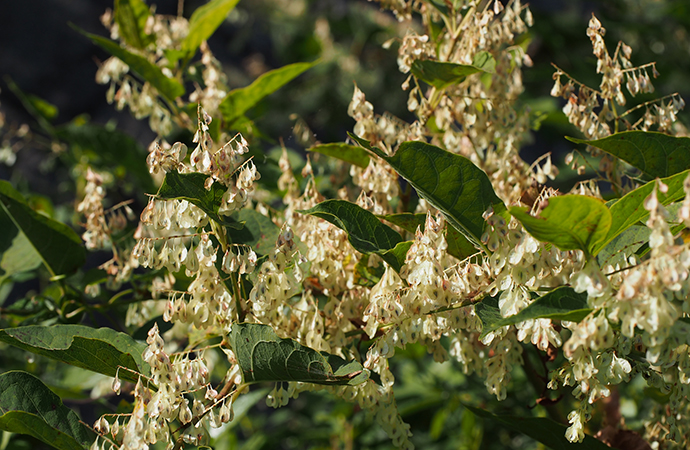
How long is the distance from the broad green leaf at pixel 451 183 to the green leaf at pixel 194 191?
15cm

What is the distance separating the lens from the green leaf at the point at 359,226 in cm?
60

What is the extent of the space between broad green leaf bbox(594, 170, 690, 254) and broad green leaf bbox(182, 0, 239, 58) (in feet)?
2.39

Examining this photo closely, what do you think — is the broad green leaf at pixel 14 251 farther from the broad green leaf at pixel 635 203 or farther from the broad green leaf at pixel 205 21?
the broad green leaf at pixel 635 203

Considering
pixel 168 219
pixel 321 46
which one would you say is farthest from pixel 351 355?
pixel 321 46

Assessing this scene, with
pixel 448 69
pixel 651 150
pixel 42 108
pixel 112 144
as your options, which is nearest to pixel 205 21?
pixel 112 144

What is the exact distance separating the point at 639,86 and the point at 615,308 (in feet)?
1.25

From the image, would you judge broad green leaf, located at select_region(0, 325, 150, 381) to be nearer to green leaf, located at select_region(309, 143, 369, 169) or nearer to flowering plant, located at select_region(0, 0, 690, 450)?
flowering plant, located at select_region(0, 0, 690, 450)

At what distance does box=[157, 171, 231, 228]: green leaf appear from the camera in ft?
1.69

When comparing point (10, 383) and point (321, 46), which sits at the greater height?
point (10, 383)

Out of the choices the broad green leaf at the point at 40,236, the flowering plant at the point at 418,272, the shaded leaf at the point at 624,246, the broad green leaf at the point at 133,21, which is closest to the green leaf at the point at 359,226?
the flowering plant at the point at 418,272

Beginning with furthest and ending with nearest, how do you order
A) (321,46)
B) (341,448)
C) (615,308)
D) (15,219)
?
(321,46)
(341,448)
(15,219)
(615,308)

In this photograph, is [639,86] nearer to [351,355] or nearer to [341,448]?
[351,355]

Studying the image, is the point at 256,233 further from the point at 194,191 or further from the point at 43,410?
the point at 43,410

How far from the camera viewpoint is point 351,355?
70 cm
